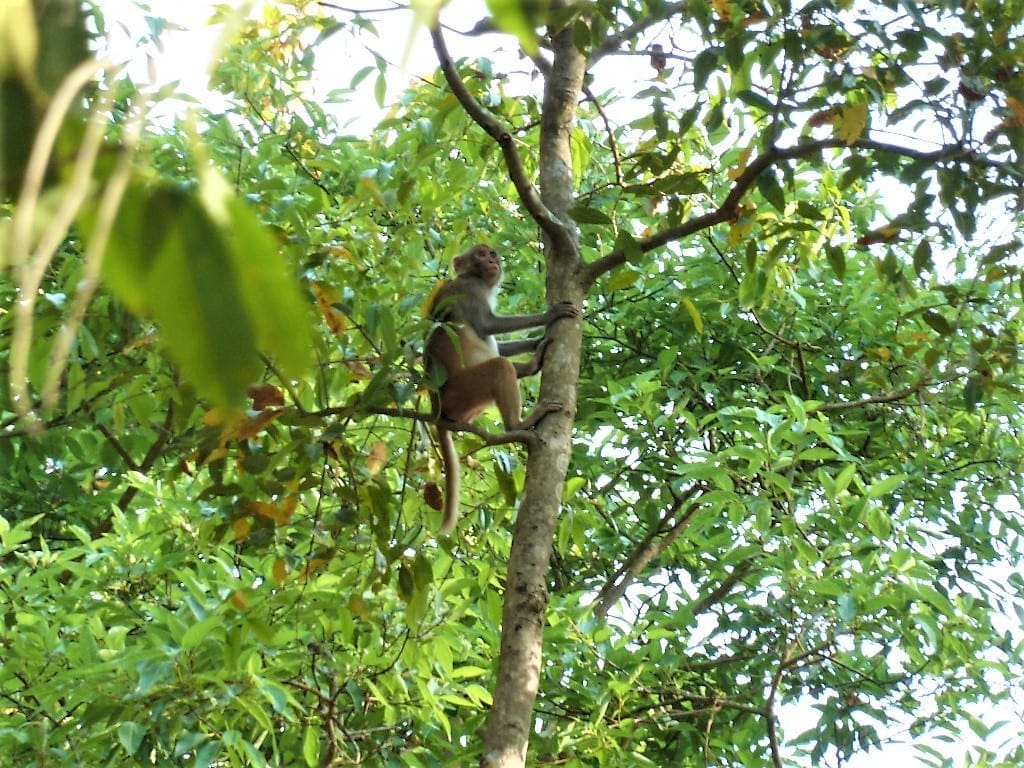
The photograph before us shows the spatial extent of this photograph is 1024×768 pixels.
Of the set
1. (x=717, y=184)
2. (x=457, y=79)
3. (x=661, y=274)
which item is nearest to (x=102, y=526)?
(x=661, y=274)

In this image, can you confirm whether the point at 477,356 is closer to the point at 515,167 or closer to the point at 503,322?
the point at 503,322

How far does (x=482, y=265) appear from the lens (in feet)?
20.5

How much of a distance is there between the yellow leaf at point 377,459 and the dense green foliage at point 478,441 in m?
0.08

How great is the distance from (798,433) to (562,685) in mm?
1647

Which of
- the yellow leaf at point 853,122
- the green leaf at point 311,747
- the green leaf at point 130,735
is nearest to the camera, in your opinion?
the yellow leaf at point 853,122

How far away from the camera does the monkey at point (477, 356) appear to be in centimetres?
438

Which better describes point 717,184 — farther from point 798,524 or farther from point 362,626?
point 362,626

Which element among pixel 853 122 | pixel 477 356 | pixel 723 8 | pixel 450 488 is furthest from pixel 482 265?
pixel 853 122

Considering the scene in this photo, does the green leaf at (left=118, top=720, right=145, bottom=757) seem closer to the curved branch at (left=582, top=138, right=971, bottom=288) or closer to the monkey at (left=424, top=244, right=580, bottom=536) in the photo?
the monkey at (left=424, top=244, right=580, bottom=536)

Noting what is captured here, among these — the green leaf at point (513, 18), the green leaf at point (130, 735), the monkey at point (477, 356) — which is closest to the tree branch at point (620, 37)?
the monkey at point (477, 356)

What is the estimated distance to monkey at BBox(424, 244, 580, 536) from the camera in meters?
4.38

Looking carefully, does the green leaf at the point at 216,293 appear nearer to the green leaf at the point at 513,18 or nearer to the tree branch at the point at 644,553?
the green leaf at the point at 513,18

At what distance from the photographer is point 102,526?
7168 millimetres

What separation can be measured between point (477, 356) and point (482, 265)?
0.59m
